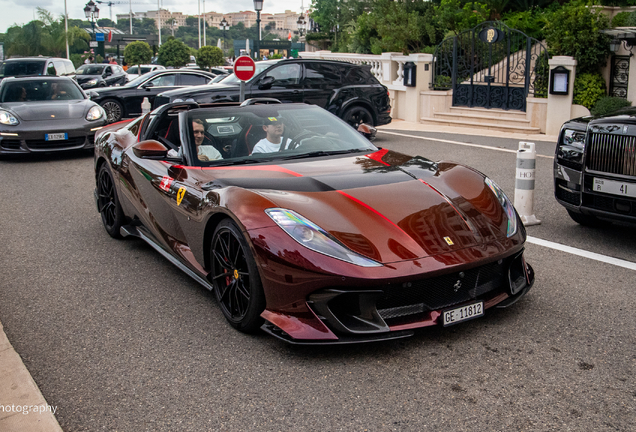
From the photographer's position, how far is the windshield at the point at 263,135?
5027 millimetres

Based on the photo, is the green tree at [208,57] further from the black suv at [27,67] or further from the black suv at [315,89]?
the black suv at [315,89]

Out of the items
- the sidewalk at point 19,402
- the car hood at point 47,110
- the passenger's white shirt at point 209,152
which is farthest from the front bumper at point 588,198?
the car hood at point 47,110

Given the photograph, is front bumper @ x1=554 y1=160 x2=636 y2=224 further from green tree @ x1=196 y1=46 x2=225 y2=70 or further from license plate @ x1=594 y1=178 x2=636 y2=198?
green tree @ x1=196 y1=46 x2=225 y2=70

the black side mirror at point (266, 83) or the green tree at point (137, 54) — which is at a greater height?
the green tree at point (137, 54)

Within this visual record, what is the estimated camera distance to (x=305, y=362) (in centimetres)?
376

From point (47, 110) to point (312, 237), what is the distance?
1036 centimetres

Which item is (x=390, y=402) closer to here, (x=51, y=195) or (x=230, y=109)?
(x=230, y=109)

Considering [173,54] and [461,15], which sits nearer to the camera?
[461,15]

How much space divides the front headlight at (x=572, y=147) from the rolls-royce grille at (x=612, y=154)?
0.31 feet

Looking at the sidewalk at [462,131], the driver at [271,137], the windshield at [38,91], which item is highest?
the windshield at [38,91]

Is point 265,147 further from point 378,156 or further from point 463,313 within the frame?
point 463,313

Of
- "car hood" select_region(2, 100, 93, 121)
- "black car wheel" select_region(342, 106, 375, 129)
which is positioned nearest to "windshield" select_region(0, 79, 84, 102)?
"car hood" select_region(2, 100, 93, 121)

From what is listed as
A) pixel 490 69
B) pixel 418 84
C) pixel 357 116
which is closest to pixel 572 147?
pixel 357 116

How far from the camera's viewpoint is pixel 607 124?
5.98 meters
